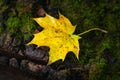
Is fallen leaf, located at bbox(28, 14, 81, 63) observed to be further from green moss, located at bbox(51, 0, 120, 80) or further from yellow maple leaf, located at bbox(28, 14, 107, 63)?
green moss, located at bbox(51, 0, 120, 80)

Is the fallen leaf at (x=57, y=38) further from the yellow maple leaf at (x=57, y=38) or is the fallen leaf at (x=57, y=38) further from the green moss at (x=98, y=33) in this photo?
the green moss at (x=98, y=33)

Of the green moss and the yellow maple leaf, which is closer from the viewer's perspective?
the yellow maple leaf

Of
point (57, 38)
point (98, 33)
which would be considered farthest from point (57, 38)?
point (98, 33)

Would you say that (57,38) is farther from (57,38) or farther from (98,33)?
(98,33)

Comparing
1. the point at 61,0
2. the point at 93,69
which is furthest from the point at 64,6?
the point at 93,69

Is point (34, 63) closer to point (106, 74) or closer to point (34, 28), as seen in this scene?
point (34, 28)

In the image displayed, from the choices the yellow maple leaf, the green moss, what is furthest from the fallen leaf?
the green moss

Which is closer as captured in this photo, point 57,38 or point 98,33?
point 57,38

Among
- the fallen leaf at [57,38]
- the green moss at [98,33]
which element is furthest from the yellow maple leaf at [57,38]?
the green moss at [98,33]
